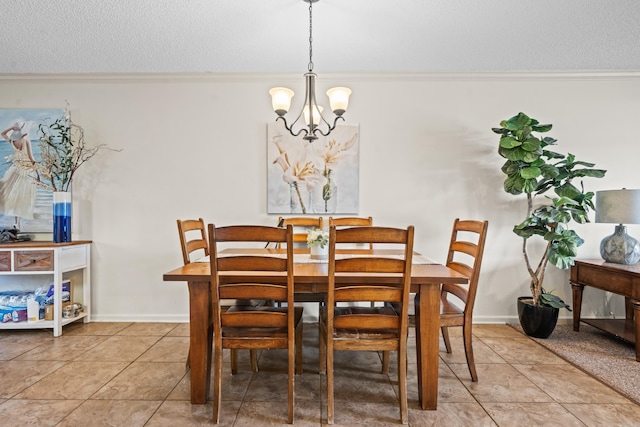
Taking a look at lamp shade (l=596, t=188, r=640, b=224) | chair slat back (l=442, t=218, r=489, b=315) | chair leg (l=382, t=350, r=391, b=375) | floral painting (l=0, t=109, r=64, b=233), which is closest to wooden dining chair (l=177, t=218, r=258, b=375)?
chair leg (l=382, t=350, r=391, b=375)

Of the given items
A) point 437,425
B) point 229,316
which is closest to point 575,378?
point 437,425

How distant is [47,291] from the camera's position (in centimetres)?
308

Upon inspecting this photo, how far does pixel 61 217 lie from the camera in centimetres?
312

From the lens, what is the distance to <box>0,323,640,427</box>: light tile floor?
1.79m

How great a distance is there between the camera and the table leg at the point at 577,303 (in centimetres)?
306

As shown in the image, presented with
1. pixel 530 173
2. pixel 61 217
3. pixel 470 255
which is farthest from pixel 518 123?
pixel 61 217

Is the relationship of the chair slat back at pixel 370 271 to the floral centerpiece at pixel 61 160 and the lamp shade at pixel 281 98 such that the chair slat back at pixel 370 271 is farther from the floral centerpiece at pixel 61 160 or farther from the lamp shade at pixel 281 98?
the floral centerpiece at pixel 61 160

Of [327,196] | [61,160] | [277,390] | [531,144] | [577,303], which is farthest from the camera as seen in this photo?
[327,196]

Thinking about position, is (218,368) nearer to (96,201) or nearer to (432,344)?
(432,344)

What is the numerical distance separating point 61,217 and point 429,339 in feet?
10.6

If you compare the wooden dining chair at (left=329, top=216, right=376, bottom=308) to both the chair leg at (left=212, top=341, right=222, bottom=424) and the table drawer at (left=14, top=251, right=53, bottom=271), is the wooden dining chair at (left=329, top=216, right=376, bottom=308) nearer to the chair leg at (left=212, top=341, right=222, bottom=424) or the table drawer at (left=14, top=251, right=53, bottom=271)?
the chair leg at (left=212, top=341, right=222, bottom=424)

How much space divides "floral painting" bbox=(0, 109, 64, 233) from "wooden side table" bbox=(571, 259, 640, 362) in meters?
4.93

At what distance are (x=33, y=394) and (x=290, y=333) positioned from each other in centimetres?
159

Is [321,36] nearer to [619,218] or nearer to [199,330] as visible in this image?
[199,330]
